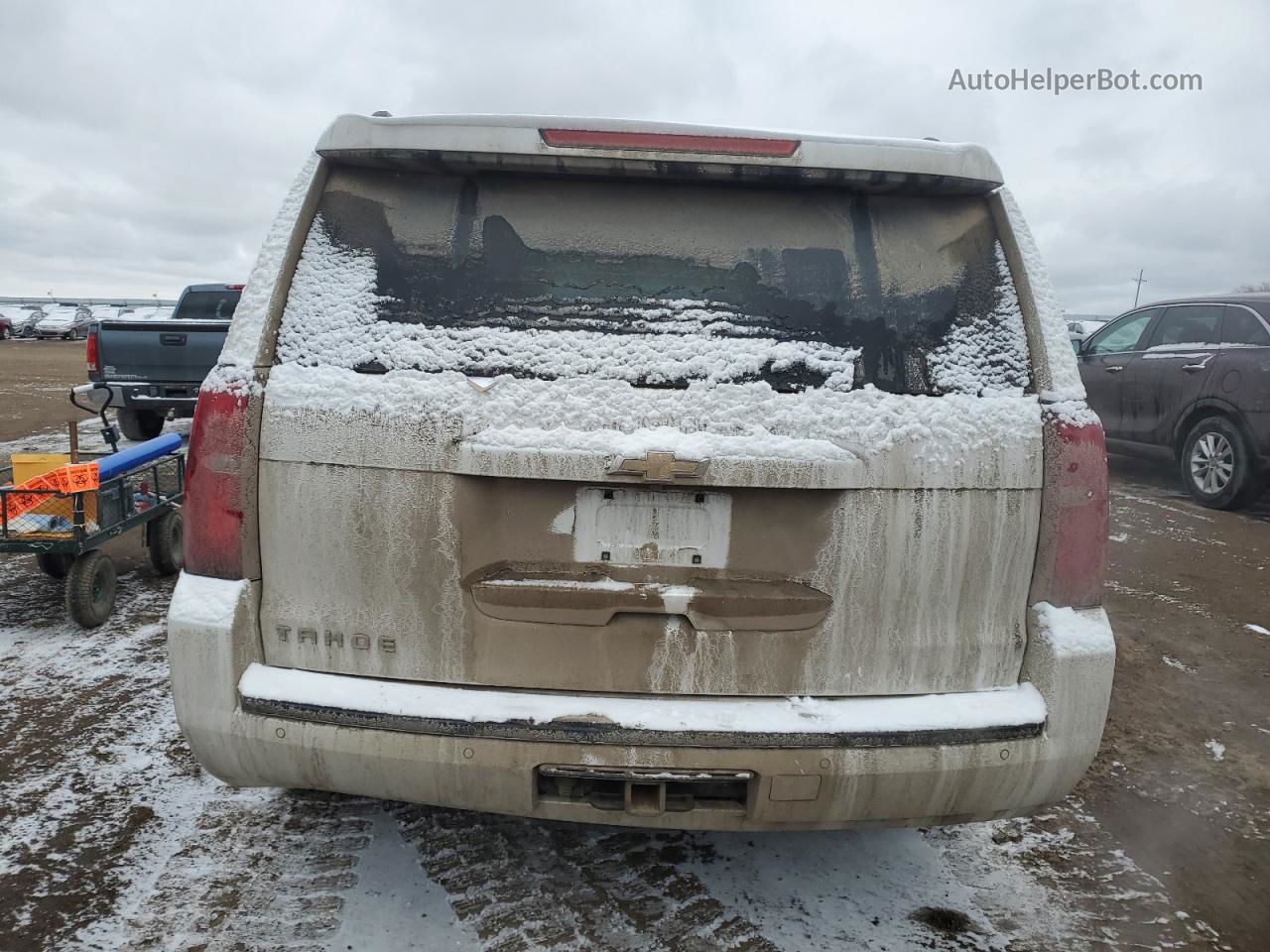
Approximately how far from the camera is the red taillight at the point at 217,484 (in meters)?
1.99

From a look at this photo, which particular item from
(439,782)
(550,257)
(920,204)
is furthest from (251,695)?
(920,204)

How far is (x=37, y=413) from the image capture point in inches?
509

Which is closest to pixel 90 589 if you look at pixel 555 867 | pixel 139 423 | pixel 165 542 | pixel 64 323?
pixel 165 542

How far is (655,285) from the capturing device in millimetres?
2137

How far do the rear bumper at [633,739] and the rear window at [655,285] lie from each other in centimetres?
72

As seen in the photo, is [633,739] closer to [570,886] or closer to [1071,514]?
[570,886]

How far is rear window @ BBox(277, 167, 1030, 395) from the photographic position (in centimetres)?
205

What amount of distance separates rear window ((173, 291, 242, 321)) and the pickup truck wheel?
3.03 m

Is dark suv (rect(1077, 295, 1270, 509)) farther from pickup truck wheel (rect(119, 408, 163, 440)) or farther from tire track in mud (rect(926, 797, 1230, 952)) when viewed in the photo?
pickup truck wheel (rect(119, 408, 163, 440))

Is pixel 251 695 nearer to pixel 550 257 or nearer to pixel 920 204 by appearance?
pixel 550 257

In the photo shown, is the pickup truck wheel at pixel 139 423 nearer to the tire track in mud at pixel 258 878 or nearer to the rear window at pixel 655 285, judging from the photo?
the tire track in mud at pixel 258 878

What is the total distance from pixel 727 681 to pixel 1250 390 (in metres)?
7.56

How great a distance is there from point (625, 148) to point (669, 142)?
4.3 inches

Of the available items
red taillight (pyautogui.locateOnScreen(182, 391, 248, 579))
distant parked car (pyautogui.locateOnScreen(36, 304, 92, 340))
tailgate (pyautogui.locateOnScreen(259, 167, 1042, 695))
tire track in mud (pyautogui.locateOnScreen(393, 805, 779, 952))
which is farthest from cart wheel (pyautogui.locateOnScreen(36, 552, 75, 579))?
distant parked car (pyautogui.locateOnScreen(36, 304, 92, 340))
